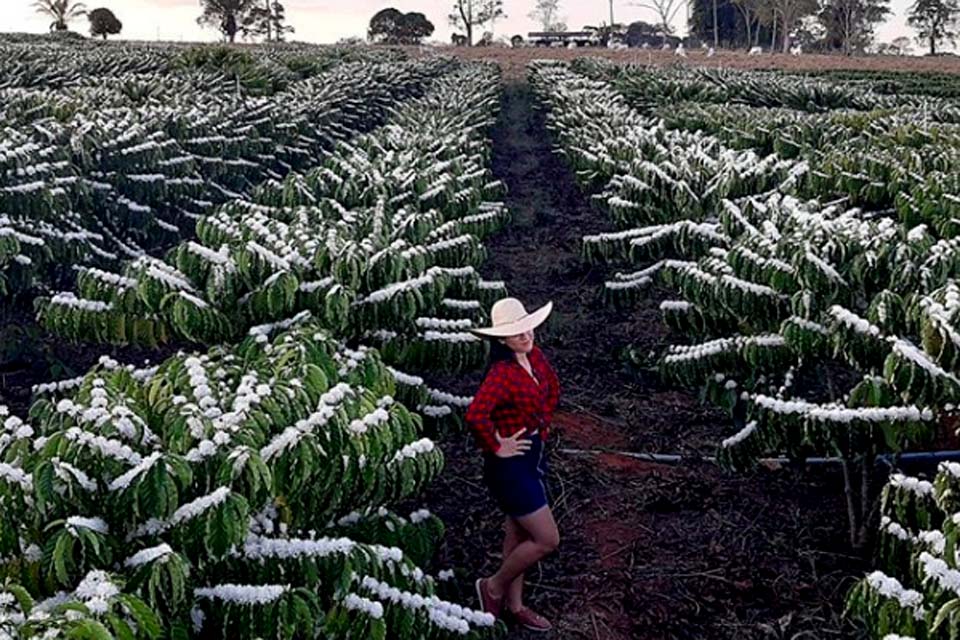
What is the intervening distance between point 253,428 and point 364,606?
2.03ft

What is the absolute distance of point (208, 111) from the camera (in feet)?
46.5

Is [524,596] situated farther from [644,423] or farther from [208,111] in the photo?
[208,111]

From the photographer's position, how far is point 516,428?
15.1 ft

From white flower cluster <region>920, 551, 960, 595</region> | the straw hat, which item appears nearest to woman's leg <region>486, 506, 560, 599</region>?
the straw hat

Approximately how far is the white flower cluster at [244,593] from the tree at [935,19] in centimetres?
8279

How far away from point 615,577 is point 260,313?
7.26 feet

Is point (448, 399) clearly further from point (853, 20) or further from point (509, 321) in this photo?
point (853, 20)

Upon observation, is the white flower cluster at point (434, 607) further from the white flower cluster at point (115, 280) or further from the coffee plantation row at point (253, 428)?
the white flower cluster at point (115, 280)

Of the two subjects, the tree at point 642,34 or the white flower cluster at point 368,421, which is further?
the tree at point 642,34

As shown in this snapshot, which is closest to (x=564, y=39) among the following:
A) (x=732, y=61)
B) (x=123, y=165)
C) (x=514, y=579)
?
(x=732, y=61)

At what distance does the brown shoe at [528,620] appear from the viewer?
4.91 metres

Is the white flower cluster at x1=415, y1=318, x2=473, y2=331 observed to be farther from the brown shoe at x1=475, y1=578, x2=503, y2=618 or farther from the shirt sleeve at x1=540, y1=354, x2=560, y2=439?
the brown shoe at x1=475, y1=578, x2=503, y2=618

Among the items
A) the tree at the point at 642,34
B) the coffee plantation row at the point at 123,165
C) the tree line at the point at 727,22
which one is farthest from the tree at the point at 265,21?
the coffee plantation row at the point at 123,165

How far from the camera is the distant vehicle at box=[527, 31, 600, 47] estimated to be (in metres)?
71.8
